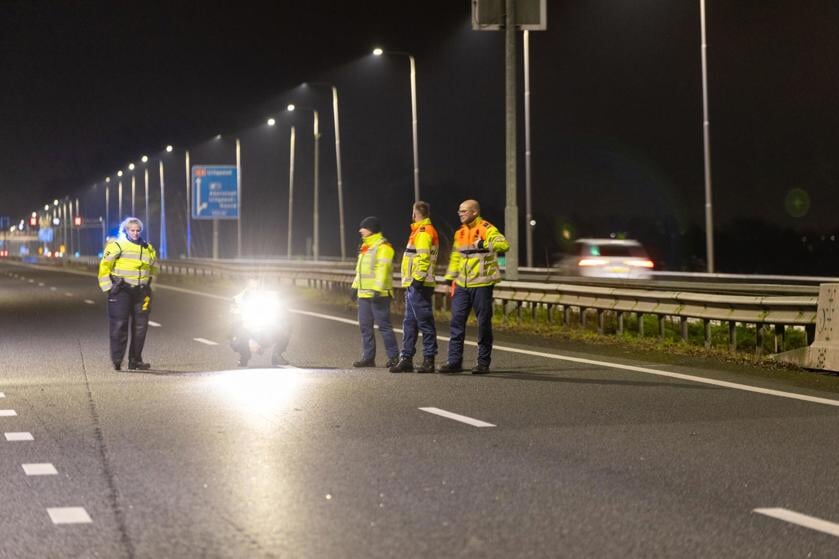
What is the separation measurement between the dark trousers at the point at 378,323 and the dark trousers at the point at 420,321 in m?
0.26

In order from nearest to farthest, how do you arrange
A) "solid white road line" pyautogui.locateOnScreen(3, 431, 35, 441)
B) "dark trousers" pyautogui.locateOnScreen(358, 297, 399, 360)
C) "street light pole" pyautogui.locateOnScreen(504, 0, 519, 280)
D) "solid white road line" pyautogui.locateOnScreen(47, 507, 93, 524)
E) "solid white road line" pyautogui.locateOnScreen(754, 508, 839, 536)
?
"solid white road line" pyautogui.locateOnScreen(754, 508, 839, 536), "solid white road line" pyautogui.locateOnScreen(47, 507, 93, 524), "solid white road line" pyautogui.locateOnScreen(3, 431, 35, 441), "dark trousers" pyautogui.locateOnScreen(358, 297, 399, 360), "street light pole" pyautogui.locateOnScreen(504, 0, 519, 280)

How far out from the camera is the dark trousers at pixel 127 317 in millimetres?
15375

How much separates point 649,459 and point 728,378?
5.48m

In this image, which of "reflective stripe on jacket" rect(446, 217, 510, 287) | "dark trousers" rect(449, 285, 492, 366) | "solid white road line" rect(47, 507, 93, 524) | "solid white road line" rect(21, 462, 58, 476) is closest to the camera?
"solid white road line" rect(47, 507, 93, 524)

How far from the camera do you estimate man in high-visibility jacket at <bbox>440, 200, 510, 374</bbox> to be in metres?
14.3

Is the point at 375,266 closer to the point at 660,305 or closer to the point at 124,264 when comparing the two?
the point at 124,264

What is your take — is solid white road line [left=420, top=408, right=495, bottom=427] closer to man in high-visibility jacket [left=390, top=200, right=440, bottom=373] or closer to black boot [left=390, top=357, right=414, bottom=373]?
man in high-visibility jacket [left=390, top=200, right=440, bottom=373]

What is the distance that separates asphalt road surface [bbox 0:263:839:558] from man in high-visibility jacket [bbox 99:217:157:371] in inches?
17.4

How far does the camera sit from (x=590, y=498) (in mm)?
7441

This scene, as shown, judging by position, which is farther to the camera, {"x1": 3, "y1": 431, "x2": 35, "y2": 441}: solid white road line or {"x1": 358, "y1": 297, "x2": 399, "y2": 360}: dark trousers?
{"x1": 358, "y1": 297, "x2": 399, "y2": 360}: dark trousers

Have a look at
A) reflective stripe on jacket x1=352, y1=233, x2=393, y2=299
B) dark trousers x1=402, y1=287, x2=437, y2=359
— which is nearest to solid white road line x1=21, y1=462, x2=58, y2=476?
dark trousers x1=402, y1=287, x2=437, y2=359

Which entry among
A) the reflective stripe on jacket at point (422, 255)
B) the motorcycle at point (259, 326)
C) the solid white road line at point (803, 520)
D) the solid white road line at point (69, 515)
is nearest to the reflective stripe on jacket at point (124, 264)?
the motorcycle at point (259, 326)

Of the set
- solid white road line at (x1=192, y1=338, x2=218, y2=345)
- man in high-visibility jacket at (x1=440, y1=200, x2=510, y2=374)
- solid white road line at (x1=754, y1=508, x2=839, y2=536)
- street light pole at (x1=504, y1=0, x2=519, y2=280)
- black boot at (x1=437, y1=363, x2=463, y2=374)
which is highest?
street light pole at (x1=504, y1=0, x2=519, y2=280)

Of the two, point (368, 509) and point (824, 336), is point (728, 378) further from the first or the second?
point (368, 509)
